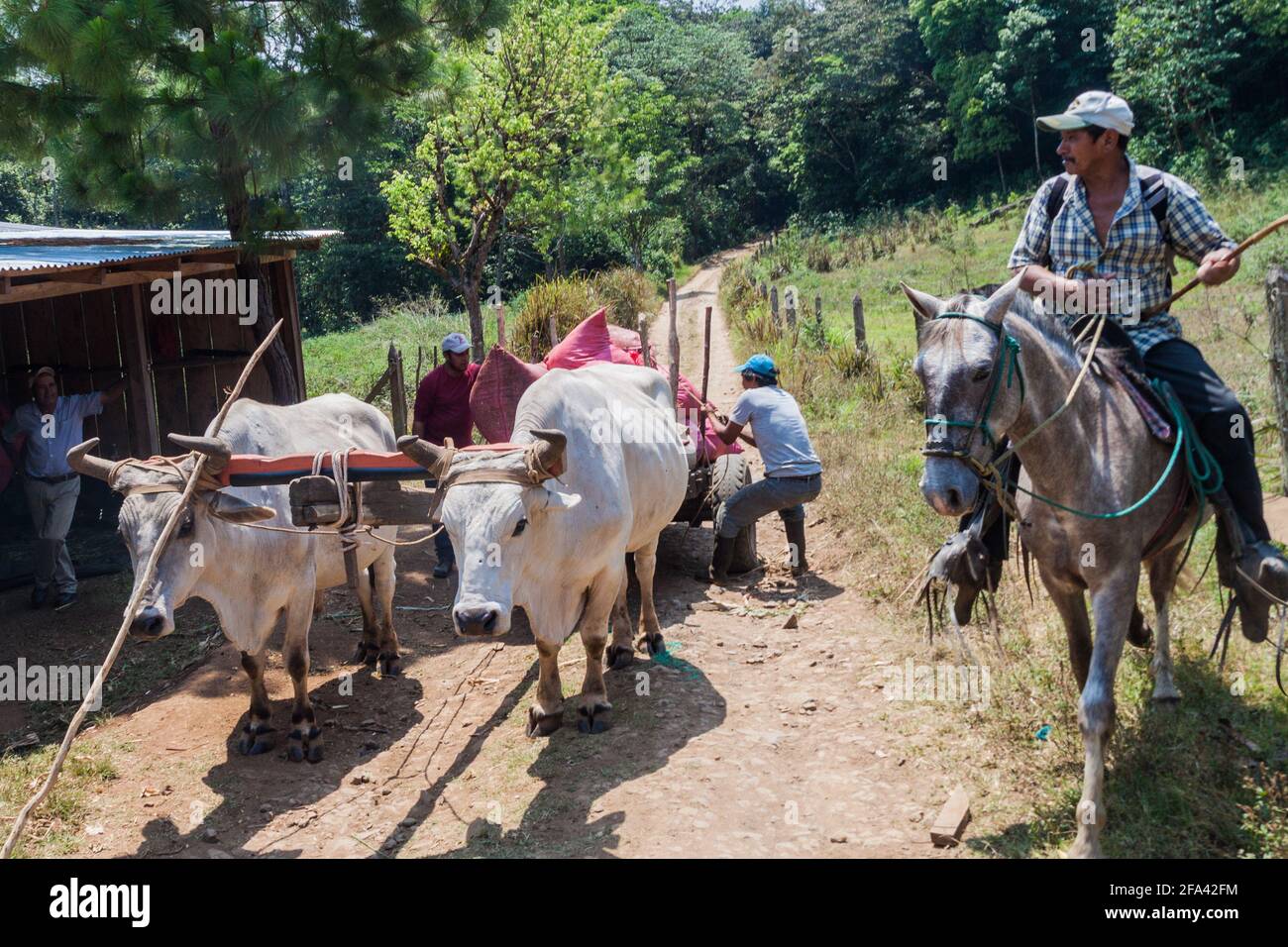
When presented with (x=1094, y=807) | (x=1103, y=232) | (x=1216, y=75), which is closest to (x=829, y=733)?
(x=1094, y=807)

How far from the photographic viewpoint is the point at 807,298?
26344mm

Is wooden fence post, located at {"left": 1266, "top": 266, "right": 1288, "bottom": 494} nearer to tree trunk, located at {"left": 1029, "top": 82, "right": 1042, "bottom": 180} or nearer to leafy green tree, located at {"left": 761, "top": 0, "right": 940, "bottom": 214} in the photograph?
tree trunk, located at {"left": 1029, "top": 82, "right": 1042, "bottom": 180}

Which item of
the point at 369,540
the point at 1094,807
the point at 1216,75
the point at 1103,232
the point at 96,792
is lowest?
the point at 96,792

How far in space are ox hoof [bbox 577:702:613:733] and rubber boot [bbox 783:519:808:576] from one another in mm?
2861

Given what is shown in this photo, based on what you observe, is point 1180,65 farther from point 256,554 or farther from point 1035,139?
point 256,554

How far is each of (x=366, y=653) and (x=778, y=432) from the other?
3.49 metres

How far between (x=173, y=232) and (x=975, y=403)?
1153 cm

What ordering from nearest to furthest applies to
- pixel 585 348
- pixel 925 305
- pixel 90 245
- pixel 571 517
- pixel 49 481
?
1. pixel 925 305
2. pixel 571 517
3. pixel 585 348
4. pixel 49 481
5. pixel 90 245

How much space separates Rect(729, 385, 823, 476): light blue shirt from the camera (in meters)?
8.41

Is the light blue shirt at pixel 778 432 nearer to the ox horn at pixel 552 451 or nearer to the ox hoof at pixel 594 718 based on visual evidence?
the ox hoof at pixel 594 718

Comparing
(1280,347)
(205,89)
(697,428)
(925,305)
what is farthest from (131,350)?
(1280,347)

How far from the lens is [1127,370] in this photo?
475 cm

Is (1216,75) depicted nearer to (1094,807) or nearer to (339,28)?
(339,28)

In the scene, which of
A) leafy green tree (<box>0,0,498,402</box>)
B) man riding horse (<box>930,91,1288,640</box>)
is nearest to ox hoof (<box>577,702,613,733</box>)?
man riding horse (<box>930,91,1288,640</box>)
